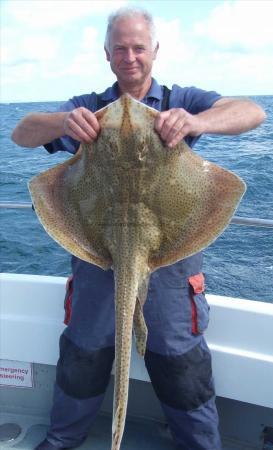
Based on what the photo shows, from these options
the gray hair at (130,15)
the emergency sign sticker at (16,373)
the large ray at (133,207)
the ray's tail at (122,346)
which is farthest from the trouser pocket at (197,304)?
the emergency sign sticker at (16,373)

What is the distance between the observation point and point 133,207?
2.39 metres

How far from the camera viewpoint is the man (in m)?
2.76

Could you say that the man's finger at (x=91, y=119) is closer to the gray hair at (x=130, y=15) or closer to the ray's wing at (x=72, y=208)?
the ray's wing at (x=72, y=208)

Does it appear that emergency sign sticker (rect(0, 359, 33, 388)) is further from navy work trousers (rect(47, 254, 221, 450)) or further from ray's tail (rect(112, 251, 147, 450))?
ray's tail (rect(112, 251, 147, 450))

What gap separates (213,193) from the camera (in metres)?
2.41

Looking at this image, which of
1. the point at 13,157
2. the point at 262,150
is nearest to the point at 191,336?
the point at 262,150

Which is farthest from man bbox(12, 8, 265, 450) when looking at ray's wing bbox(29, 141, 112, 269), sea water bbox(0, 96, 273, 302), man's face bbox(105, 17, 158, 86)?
sea water bbox(0, 96, 273, 302)

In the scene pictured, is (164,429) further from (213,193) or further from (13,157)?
(13,157)

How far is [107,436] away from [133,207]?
6.75 ft

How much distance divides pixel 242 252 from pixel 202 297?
6114 mm

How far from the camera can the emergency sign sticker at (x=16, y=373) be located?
3.76 m

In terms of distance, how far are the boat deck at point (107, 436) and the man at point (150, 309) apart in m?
0.36

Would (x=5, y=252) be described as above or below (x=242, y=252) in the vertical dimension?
below

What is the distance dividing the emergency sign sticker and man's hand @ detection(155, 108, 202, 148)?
2.32 metres
